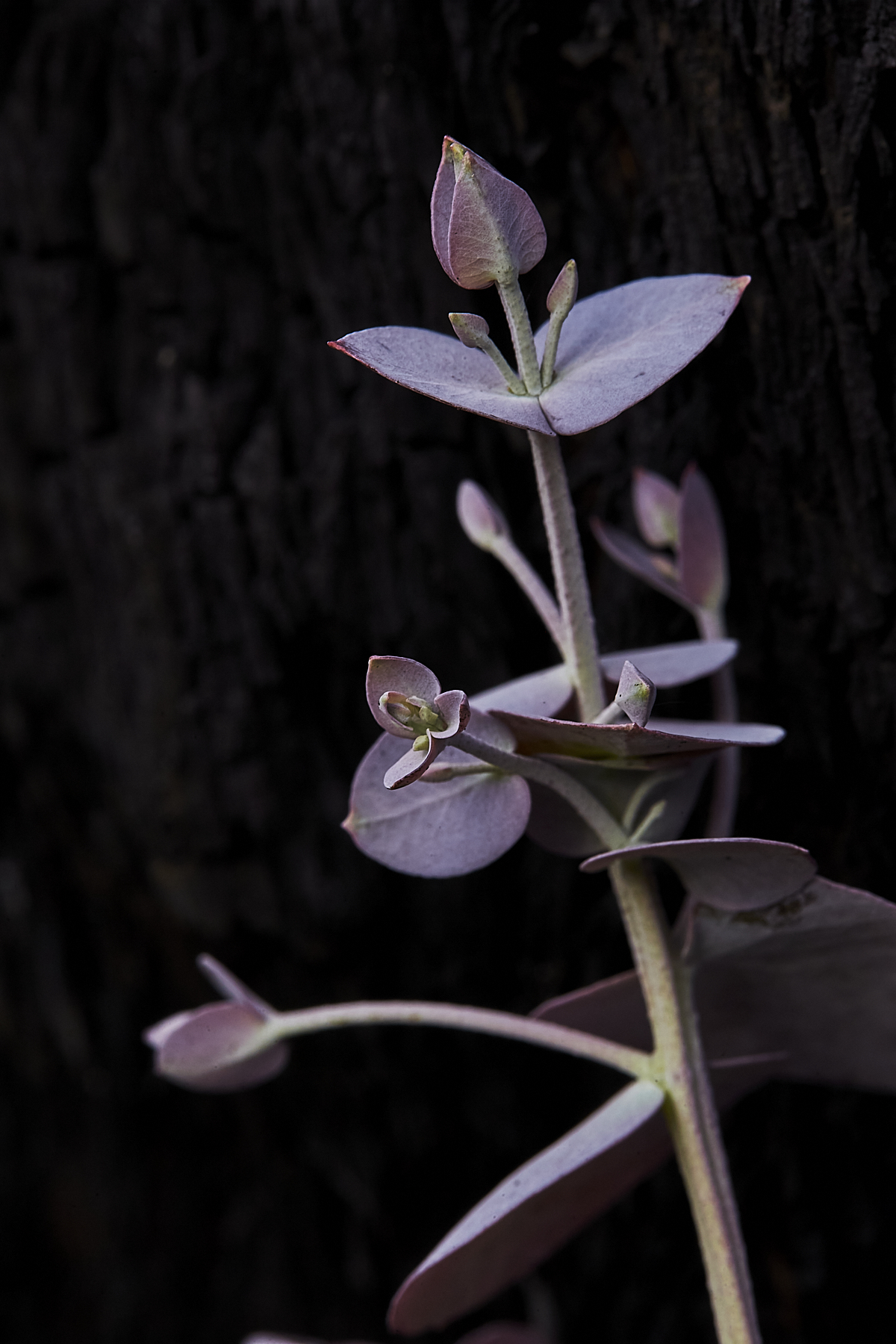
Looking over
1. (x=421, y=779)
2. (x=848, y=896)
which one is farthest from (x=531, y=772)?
(x=848, y=896)

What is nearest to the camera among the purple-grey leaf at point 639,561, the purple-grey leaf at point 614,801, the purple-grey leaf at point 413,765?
the purple-grey leaf at point 413,765

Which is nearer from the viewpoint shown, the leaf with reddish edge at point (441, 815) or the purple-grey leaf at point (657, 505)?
the leaf with reddish edge at point (441, 815)

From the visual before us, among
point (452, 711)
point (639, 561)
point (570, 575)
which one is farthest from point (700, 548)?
point (452, 711)

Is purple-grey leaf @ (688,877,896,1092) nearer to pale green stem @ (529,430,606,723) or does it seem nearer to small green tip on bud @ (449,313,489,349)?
pale green stem @ (529,430,606,723)

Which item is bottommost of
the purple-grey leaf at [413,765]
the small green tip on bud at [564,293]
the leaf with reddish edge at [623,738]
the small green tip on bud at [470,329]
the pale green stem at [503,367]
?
the leaf with reddish edge at [623,738]

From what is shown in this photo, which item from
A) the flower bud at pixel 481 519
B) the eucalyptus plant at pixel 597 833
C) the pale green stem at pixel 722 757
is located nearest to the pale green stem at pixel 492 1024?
the eucalyptus plant at pixel 597 833

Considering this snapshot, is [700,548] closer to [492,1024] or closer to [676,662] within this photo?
[676,662]

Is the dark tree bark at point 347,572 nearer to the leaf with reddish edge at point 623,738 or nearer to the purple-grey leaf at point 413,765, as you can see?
A: the leaf with reddish edge at point 623,738
